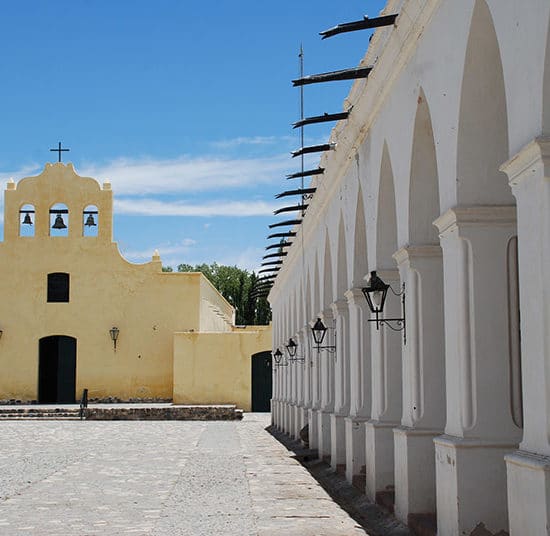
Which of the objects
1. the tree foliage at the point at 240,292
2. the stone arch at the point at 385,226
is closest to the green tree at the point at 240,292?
the tree foliage at the point at 240,292

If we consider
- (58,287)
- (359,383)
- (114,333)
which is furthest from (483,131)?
(58,287)

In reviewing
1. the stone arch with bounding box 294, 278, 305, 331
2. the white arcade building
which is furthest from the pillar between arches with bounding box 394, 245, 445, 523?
the stone arch with bounding box 294, 278, 305, 331

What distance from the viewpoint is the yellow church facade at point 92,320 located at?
3753 cm

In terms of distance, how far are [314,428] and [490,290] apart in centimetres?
1165

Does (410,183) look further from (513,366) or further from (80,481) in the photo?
(80,481)

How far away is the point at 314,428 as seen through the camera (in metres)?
19.0

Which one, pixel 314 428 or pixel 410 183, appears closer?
pixel 410 183

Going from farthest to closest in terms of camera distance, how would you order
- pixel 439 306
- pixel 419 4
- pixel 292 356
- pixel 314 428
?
pixel 292 356 → pixel 314 428 → pixel 439 306 → pixel 419 4

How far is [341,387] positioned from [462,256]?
7.78 meters

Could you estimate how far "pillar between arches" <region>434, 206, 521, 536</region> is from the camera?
7.63 m

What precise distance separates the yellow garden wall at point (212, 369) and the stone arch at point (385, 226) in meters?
26.2

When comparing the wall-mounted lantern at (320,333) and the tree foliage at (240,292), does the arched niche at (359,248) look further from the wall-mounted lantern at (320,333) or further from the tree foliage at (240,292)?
the tree foliage at (240,292)

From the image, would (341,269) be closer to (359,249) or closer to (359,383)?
(359,249)

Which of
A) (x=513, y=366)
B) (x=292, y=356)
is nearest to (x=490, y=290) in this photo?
(x=513, y=366)
